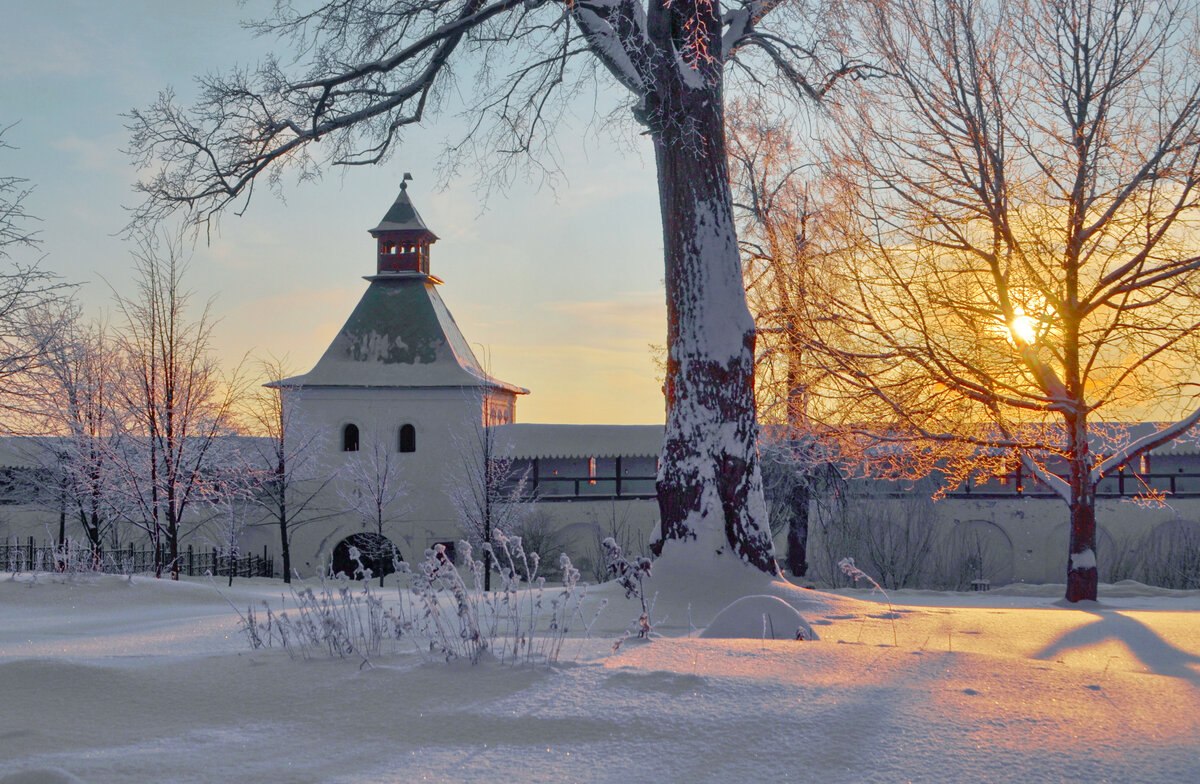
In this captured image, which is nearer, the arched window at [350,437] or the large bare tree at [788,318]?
the large bare tree at [788,318]

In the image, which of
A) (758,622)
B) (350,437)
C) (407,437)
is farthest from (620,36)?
(350,437)

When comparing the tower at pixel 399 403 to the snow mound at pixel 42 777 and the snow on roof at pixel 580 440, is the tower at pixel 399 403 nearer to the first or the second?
the snow on roof at pixel 580 440

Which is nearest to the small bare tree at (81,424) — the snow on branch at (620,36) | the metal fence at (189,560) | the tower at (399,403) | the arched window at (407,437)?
the metal fence at (189,560)

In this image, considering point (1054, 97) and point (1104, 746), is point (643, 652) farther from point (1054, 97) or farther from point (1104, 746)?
point (1054, 97)

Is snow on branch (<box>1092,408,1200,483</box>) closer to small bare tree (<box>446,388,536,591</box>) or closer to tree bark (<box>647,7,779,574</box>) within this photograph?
tree bark (<box>647,7,779,574</box>)

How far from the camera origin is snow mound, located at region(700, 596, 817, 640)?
16.2ft

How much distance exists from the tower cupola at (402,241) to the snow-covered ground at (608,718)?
1037 inches

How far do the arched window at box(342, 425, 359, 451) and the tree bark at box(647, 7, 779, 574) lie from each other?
70.0 ft

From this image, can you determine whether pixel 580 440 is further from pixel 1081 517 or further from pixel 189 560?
pixel 1081 517

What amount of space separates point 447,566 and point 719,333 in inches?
156

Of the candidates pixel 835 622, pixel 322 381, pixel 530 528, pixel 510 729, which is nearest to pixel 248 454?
pixel 322 381

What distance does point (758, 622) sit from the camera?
5.00 m

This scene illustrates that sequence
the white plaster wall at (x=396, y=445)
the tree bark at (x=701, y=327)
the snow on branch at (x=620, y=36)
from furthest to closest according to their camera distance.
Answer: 1. the white plaster wall at (x=396, y=445)
2. the snow on branch at (x=620, y=36)
3. the tree bark at (x=701, y=327)

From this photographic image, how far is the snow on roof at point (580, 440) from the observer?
2422 centimetres
